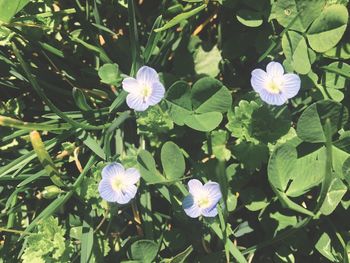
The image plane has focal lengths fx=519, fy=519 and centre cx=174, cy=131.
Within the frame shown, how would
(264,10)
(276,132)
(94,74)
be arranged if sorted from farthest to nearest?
(94,74) < (264,10) < (276,132)

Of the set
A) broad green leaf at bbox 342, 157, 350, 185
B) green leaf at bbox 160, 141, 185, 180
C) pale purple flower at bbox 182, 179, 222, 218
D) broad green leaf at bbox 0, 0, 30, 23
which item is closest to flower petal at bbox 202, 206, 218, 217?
pale purple flower at bbox 182, 179, 222, 218

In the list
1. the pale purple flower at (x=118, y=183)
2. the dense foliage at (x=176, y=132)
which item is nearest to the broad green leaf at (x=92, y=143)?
the dense foliage at (x=176, y=132)

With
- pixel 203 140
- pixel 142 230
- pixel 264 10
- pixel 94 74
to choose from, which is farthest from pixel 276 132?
pixel 94 74

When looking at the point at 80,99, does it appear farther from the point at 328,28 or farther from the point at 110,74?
the point at 328,28

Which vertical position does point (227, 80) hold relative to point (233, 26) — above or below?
below

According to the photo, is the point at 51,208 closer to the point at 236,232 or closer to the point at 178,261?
the point at 178,261

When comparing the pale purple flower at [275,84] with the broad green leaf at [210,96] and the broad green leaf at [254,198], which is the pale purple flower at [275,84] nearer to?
the broad green leaf at [210,96]

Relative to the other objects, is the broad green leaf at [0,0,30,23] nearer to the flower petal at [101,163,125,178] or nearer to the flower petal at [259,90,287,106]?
the flower petal at [101,163,125,178]
